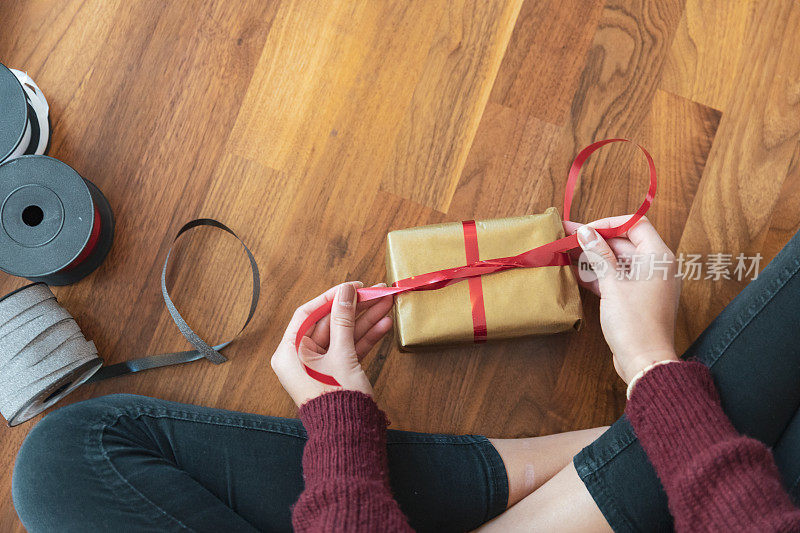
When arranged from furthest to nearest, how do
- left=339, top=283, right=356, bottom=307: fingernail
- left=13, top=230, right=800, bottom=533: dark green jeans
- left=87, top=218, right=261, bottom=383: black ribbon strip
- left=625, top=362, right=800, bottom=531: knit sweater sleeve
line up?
left=87, top=218, right=261, bottom=383: black ribbon strip
left=339, top=283, right=356, bottom=307: fingernail
left=13, top=230, right=800, bottom=533: dark green jeans
left=625, top=362, right=800, bottom=531: knit sweater sleeve

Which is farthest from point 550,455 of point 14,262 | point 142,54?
point 142,54

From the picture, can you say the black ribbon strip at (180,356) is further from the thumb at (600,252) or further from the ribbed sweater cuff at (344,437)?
the thumb at (600,252)

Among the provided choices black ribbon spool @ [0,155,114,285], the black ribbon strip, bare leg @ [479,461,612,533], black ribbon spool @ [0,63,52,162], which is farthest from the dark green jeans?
black ribbon spool @ [0,63,52,162]

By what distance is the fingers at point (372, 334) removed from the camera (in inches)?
37.3

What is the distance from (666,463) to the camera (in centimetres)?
70

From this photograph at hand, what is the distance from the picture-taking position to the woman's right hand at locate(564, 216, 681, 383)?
83 centimetres

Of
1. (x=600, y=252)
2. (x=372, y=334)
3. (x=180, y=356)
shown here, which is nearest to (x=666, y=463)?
(x=600, y=252)

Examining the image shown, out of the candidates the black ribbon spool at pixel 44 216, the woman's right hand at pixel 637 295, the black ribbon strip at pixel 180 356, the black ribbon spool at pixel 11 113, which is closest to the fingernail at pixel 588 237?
the woman's right hand at pixel 637 295

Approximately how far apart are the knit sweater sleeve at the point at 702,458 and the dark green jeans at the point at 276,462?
2.8 inches

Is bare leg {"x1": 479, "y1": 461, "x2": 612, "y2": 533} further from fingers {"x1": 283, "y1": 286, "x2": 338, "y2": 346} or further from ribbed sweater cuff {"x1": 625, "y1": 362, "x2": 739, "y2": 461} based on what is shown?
fingers {"x1": 283, "y1": 286, "x2": 338, "y2": 346}

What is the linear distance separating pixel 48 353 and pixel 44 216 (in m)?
0.22

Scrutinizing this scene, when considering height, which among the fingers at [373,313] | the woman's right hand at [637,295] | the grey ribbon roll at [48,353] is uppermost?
the woman's right hand at [637,295]

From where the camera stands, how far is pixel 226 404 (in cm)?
100

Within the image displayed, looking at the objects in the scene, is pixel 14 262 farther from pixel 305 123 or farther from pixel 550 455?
pixel 550 455
